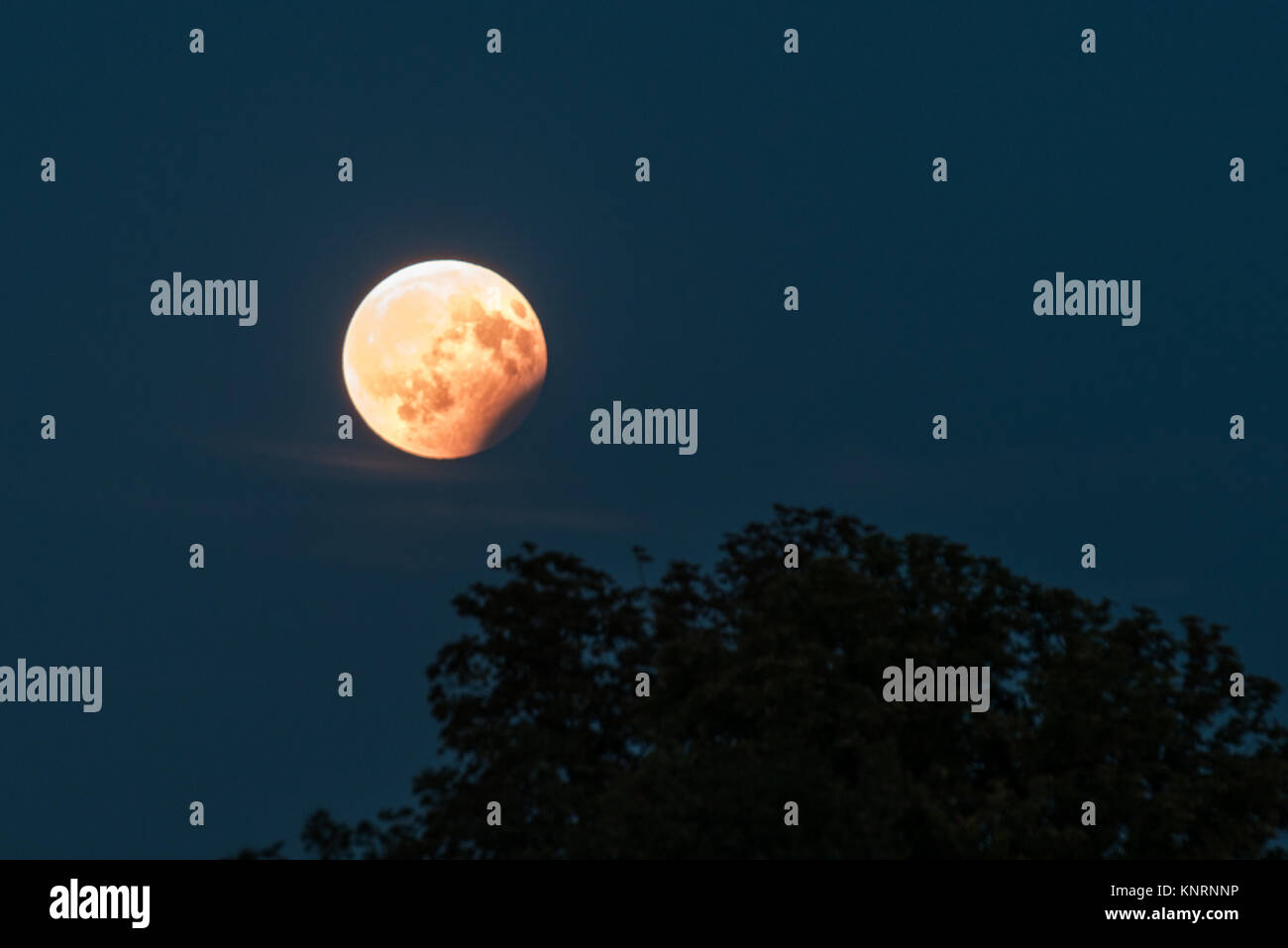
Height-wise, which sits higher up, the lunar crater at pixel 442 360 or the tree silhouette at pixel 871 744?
the lunar crater at pixel 442 360

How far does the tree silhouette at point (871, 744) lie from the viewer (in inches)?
1219

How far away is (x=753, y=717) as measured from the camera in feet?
111

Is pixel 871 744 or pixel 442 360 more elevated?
pixel 442 360

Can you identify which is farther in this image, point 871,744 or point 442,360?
point 442,360

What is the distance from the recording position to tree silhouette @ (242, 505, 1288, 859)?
3097 cm

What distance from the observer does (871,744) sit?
105 ft
